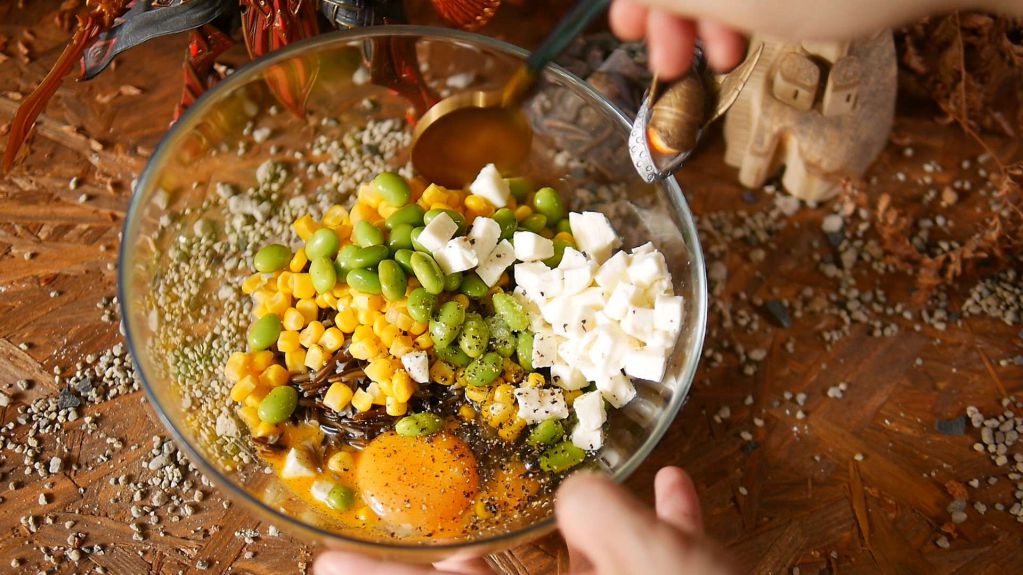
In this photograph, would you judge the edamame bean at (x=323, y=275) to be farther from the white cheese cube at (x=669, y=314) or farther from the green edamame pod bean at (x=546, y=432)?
the white cheese cube at (x=669, y=314)

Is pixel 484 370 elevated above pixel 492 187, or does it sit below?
below

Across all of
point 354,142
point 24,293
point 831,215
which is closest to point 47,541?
point 24,293

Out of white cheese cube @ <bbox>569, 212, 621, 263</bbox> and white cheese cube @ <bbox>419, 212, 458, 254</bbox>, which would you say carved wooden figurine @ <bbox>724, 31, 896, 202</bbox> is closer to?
white cheese cube @ <bbox>569, 212, 621, 263</bbox>

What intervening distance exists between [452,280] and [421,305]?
0.30 feet

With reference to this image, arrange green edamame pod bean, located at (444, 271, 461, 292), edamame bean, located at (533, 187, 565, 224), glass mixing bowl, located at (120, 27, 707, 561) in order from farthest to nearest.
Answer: edamame bean, located at (533, 187, 565, 224)
green edamame pod bean, located at (444, 271, 461, 292)
glass mixing bowl, located at (120, 27, 707, 561)

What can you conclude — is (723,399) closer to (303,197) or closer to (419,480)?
(419,480)

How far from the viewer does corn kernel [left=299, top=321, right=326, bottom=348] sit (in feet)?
5.16

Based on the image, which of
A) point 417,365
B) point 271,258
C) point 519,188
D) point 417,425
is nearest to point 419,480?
point 417,425

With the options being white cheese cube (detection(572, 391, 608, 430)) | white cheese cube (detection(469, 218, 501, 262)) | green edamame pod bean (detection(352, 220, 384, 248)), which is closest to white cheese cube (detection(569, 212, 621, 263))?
white cheese cube (detection(469, 218, 501, 262))

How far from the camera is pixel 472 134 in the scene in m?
1.66

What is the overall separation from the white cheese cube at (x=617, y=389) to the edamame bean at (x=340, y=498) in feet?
1.55

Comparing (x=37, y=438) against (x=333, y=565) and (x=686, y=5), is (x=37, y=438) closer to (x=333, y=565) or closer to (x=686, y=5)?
(x=333, y=565)

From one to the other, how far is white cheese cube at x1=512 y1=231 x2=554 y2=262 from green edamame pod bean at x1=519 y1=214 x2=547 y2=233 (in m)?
0.08

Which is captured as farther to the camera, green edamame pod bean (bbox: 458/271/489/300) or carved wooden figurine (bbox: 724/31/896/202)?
carved wooden figurine (bbox: 724/31/896/202)
